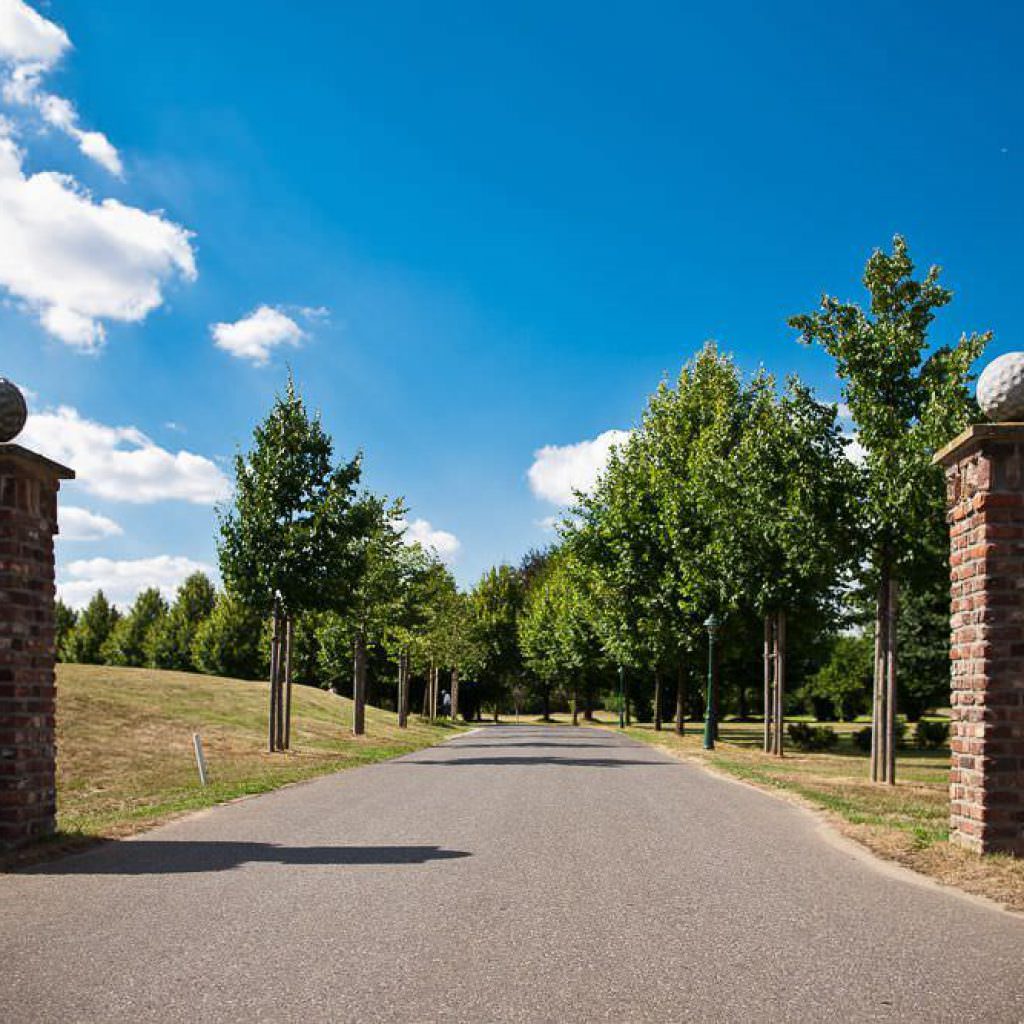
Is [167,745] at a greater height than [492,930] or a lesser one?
lesser

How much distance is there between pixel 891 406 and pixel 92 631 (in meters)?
73.0

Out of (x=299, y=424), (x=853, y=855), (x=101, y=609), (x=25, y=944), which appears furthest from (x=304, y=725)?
(x=101, y=609)

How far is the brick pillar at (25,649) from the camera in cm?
910

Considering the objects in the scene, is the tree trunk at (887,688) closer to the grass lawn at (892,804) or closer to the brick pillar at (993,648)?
the grass lawn at (892,804)

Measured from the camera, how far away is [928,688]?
36.7m

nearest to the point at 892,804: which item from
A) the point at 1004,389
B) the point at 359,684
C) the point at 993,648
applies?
the point at 993,648

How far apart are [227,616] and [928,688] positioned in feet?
157

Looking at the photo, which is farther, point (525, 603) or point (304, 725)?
point (525, 603)

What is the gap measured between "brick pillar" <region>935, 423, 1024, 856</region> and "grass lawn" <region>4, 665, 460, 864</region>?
310 inches

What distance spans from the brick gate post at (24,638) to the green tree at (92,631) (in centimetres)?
7232

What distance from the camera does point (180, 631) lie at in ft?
245

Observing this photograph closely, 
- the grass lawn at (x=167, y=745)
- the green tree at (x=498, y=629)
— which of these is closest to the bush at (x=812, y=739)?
the grass lawn at (x=167, y=745)

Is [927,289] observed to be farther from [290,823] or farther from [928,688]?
[928,688]

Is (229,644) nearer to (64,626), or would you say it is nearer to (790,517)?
(64,626)
